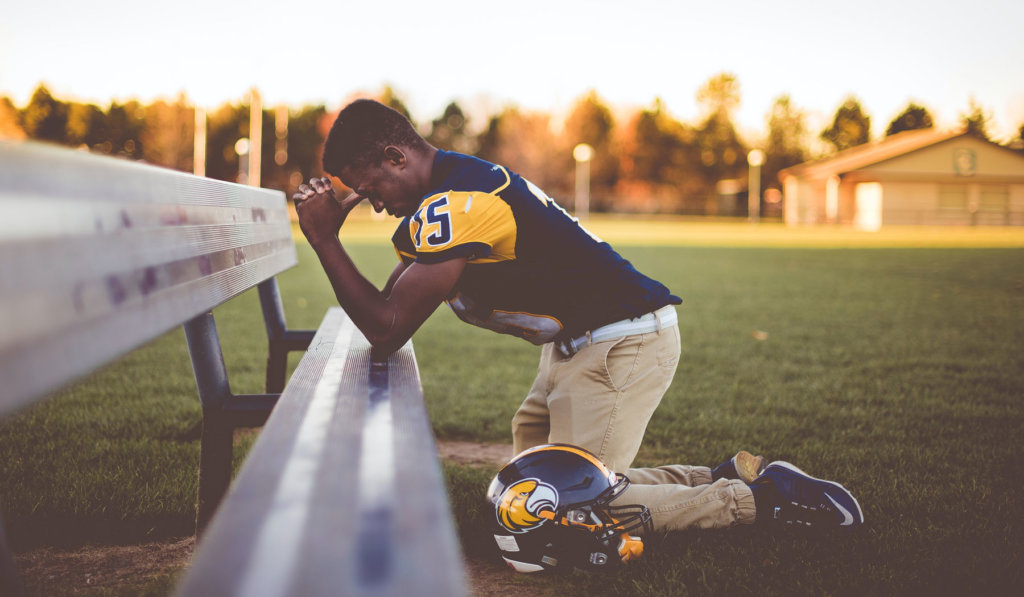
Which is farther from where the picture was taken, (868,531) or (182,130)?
(182,130)

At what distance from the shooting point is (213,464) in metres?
2.29

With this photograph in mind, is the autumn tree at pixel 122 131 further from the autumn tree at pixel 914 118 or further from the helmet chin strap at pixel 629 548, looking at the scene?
the autumn tree at pixel 914 118

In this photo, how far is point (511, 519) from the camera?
2.50 metres

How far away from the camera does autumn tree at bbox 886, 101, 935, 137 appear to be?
89.6 metres

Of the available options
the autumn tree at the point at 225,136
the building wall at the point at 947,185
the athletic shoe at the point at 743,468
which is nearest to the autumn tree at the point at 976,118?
the building wall at the point at 947,185

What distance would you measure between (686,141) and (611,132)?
7804mm

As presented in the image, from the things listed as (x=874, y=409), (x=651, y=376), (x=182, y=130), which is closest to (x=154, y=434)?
(x=651, y=376)

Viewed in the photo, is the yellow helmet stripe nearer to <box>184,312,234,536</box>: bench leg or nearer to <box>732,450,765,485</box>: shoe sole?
<box>732,450,765,485</box>: shoe sole

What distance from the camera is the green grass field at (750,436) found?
262cm

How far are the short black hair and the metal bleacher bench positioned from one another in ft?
1.75

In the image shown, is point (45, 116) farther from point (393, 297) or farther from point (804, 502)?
point (804, 502)

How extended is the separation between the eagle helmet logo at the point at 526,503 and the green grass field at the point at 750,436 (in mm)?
243

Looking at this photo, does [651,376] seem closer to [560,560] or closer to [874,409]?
[560,560]

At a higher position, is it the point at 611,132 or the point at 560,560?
the point at 611,132
